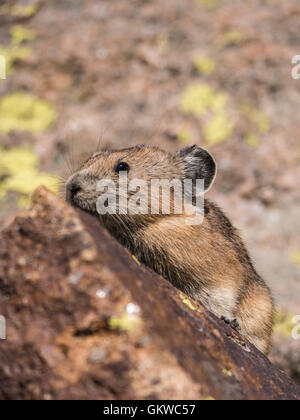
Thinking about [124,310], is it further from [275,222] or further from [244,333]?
[275,222]

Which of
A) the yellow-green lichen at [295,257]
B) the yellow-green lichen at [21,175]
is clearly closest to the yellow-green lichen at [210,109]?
the yellow-green lichen at [295,257]

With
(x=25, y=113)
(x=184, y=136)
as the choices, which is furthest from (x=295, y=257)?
(x=25, y=113)

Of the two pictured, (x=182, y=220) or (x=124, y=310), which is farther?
(x=182, y=220)

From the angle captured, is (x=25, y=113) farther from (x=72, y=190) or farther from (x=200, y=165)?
(x=72, y=190)

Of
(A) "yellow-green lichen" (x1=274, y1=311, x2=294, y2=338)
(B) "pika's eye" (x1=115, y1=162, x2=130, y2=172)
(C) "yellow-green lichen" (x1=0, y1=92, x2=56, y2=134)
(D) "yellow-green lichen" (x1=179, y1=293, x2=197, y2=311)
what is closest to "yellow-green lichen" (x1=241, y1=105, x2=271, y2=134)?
(A) "yellow-green lichen" (x1=274, y1=311, x2=294, y2=338)

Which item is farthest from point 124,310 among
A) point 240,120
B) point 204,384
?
point 240,120

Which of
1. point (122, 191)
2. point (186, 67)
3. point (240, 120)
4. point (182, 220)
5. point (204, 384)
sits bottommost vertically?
point (204, 384)
